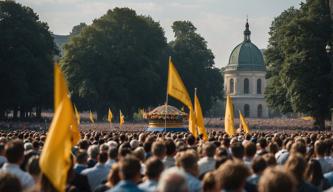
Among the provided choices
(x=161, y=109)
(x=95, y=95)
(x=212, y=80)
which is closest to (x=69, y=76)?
(x=95, y=95)

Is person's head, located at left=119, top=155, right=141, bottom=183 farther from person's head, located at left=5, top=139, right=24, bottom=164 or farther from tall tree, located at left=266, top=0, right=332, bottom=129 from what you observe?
tall tree, located at left=266, top=0, right=332, bottom=129

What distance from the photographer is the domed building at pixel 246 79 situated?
148625 millimetres

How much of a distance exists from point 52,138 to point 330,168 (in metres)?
5.58

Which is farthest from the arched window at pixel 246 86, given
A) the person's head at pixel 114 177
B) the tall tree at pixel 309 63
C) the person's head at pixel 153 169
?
the person's head at pixel 153 169

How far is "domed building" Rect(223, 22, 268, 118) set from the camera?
148625 millimetres

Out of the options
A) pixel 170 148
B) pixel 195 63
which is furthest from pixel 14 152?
pixel 195 63

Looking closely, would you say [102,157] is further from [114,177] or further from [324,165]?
[324,165]

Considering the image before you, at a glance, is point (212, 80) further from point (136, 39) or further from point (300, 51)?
point (300, 51)

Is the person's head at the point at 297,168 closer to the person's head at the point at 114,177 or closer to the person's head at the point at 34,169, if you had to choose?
the person's head at the point at 114,177

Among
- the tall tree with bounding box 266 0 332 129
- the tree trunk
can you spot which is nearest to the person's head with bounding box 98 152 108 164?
the tall tree with bounding box 266 0 332 129

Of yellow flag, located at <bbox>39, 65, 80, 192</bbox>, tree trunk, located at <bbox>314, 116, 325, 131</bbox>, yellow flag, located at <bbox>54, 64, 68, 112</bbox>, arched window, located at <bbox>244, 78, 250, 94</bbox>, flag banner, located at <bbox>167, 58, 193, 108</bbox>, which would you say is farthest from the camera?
arched window, located at <bbox>244, 78, 250, 94</bbox>

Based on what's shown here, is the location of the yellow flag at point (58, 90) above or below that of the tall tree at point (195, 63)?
below

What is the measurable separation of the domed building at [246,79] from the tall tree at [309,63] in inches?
3170

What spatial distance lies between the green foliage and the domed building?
70945mm
